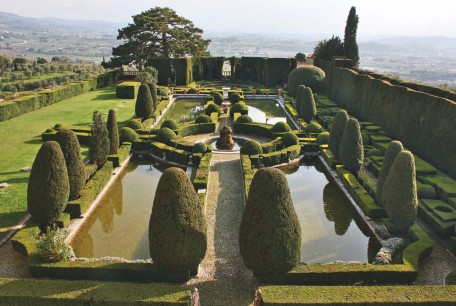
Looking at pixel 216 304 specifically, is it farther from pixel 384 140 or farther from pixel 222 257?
pixel 384 140

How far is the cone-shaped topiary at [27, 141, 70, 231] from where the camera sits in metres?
12.0

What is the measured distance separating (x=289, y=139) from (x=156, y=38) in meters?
37.6

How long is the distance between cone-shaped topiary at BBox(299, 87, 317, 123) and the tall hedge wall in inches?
147

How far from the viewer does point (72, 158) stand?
13.7 meters

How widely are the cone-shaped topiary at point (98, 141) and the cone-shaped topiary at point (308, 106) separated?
15.9 m

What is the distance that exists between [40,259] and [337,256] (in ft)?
28.6

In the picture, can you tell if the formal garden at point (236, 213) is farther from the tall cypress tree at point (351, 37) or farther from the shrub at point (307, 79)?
the tall cypress tree at point (351, 37)

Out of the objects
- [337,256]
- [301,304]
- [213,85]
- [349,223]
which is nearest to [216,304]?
[301,304]

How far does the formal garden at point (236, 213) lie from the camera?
30.9 ft

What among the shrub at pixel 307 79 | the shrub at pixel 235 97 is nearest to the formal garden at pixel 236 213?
the shrub at pixel 235 97

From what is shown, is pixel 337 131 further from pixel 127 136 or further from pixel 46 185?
pixel 46 185

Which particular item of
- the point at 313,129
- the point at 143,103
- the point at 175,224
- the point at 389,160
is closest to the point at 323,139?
the point at 313,129

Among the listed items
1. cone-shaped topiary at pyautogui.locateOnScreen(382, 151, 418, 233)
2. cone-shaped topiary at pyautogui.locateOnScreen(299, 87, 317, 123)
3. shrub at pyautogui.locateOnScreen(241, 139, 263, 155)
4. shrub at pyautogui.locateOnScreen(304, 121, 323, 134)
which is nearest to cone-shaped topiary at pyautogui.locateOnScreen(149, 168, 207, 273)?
cone-shaped topiary at pyautogui.locateOnScreen(382, 151, 418, 233)

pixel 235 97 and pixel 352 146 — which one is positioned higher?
pixel 235 97
